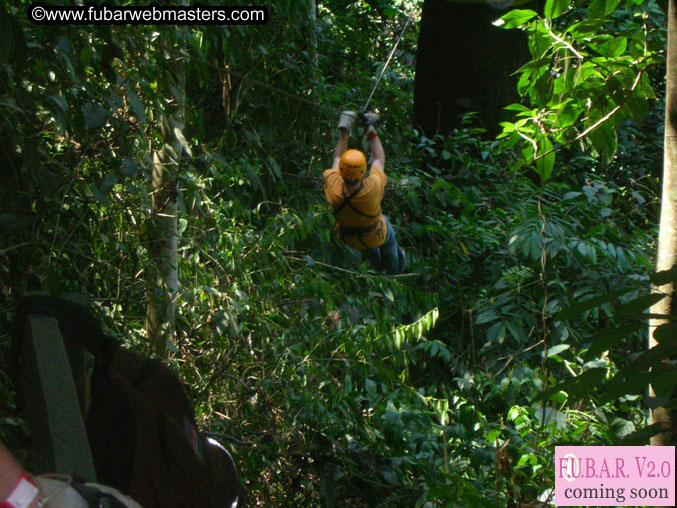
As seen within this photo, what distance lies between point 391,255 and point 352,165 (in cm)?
109

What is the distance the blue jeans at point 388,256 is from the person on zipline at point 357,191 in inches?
7.8

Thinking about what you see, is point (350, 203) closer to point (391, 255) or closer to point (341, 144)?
point (341, 144)

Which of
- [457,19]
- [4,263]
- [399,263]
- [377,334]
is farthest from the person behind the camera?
[457,19]

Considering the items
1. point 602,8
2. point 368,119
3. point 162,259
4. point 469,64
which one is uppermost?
point 469,64

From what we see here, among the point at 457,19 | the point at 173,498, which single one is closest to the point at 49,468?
the point at 173,498

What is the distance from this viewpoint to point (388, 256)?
4457 mm

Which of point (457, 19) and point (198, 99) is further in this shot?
point (457, 19)

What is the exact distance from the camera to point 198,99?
16.6 feet

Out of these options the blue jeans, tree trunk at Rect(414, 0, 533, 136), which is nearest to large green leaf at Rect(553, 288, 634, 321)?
the blue jeans

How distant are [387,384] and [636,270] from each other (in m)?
2.13

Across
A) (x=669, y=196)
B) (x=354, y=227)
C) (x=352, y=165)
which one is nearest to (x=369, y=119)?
(x=352, y=165)

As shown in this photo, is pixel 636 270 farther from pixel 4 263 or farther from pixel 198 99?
pixel 4 263

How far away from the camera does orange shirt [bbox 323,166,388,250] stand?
3654 mm

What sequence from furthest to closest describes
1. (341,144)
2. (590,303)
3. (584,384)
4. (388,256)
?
(388,256)
(341,144)
(584,384)
(590,303)
